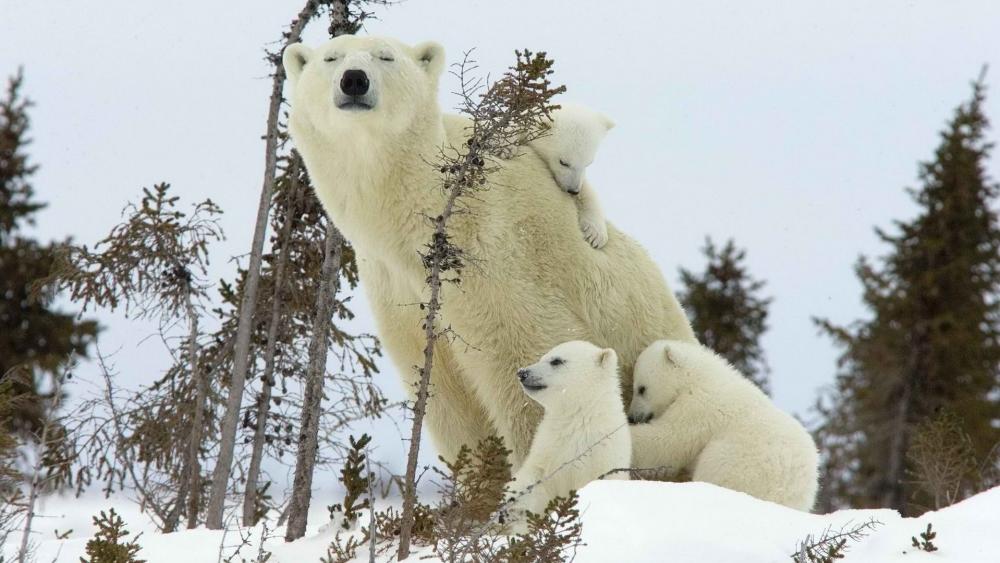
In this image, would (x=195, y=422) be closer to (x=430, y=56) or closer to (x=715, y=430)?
(x=430, y=56)

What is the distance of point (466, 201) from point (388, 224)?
0.49 meters

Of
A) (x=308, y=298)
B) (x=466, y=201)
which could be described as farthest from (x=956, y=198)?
Result: (x=466, y=201)

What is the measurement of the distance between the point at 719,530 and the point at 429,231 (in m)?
2.68

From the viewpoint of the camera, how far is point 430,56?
7223 millimetres

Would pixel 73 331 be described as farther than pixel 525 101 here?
Yes

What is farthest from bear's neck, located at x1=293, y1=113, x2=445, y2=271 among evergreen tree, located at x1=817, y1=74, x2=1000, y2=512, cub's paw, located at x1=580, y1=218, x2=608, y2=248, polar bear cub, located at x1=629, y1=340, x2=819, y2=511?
evergreen tree, located at x1=817, y1=74, x2=1000, y2=512

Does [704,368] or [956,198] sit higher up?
[956,198]

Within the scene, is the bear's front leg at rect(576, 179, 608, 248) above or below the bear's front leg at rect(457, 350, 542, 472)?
above

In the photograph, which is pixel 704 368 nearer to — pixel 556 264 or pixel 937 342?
pixel 556 264

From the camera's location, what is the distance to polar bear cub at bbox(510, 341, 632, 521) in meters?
6.14

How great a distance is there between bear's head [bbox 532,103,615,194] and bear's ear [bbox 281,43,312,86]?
1.55m

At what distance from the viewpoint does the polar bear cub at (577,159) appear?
7.46 meters

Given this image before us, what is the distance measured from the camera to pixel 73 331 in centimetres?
2216

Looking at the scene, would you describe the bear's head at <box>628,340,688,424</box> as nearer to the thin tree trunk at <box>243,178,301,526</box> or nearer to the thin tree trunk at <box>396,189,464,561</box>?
the thin tree trunk at <box>396,189,464,561</box>
